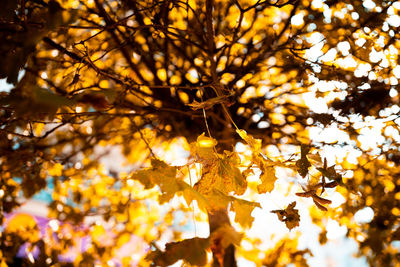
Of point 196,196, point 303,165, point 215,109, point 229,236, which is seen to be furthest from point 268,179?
point 215,109

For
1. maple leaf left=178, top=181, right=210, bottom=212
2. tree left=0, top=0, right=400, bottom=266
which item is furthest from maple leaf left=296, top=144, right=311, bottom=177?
maple leaf left=178, top=181, right=210, bottom=212

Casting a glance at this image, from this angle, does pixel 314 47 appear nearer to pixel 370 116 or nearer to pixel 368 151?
pixel 370 116

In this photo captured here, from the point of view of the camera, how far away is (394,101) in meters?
1.29

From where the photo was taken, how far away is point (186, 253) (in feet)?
2.28

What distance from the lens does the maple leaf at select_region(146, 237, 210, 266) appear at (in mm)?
686

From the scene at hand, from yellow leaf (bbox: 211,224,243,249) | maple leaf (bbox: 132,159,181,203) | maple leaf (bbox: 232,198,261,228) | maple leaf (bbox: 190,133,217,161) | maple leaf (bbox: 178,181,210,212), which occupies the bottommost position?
yellow leaf (bbox: 211,224,243,249)

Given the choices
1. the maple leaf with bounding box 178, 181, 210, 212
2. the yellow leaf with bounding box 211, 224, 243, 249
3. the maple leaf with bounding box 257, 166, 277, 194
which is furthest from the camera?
the maple leaf with bounding box 257, 166, 277, 194

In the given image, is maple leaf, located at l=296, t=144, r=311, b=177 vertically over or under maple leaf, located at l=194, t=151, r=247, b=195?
under

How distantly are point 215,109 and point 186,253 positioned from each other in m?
1.05

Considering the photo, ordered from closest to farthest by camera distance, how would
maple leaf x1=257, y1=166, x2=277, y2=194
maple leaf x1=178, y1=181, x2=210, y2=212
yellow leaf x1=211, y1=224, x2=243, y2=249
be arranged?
1. maple leaf x1=178, y1=181, x2=210, y2=212
2. yellow leaf x1=211, y1=224, x2=243, y2=249
3. maple leaf x1=257, y1=166, x2=277, y2=194

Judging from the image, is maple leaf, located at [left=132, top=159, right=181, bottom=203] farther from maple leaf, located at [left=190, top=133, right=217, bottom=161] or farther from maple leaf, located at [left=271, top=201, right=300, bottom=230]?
maple leaf, located at [left=271, top=201, right=300, bottom=230]

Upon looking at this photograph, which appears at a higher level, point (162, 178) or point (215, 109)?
point (215, 109)

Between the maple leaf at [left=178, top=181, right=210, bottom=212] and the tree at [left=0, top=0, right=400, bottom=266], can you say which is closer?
the maple leaf at [left=178, top=181, right=210, bottom=212]

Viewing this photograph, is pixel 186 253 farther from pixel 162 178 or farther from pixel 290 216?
pixel 290 216
